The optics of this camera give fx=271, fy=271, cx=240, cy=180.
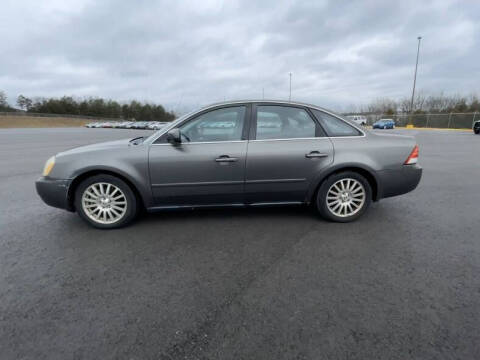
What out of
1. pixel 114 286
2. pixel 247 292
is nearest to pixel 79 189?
pixel 114 286

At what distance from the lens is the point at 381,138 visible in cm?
368

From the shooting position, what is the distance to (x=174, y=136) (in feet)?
10.6

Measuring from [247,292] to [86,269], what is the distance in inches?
61.6

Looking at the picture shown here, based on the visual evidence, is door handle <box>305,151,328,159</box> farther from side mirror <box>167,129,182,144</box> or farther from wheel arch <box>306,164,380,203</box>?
side mirror <box>167,129,182,144</box>

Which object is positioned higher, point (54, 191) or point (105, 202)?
point (54, 191)

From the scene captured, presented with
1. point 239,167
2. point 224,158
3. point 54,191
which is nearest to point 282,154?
point 239,167

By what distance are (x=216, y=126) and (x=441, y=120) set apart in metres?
43.0

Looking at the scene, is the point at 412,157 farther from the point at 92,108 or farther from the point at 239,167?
the point at 92,108

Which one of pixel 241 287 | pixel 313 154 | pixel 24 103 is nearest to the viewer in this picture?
pixel 241 287

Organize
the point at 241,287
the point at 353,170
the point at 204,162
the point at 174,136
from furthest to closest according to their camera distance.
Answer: the point at 353,170
the point at 204,162
the point at 174,136
the point at 241,287

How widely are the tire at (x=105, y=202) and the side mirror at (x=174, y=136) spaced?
2.65ft

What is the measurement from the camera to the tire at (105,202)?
3.37 metres

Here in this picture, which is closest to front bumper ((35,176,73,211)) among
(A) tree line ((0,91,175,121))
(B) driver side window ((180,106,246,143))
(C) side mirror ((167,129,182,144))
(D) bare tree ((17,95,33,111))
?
(C) side mirror ((167,129,182,144))

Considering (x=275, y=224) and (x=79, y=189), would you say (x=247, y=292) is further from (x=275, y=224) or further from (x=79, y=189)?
(x=79, y=189)
